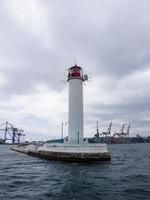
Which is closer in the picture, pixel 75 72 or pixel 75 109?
pixel 75 109

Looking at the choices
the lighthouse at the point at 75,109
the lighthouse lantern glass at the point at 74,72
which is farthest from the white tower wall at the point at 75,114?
the lighthouse lantern glass at the point at 74,72

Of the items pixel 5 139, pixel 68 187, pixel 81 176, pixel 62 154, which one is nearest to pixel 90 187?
pixel 68 187

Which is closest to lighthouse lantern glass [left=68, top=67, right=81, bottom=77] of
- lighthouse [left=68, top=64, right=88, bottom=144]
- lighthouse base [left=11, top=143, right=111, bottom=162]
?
lighthouse [left=68, top=64, right=88, bottom=144]

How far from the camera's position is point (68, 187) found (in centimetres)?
1866

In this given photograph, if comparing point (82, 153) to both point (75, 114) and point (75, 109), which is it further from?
point (75, 109)

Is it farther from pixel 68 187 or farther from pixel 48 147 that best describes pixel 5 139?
pixel 68 187

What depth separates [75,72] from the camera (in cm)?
4184

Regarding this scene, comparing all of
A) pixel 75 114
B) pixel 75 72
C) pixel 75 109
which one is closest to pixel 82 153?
pixel 75 114

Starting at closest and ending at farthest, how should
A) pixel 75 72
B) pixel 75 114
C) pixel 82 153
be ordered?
pixel 82 153 < pixel 75 114 < pixel 75 72

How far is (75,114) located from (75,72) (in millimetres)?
7020

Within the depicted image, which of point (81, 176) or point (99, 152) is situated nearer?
point (81, 176)

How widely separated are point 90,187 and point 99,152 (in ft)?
53.9

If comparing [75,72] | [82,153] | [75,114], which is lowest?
[82,153]

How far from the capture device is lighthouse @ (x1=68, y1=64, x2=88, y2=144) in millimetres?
40250
